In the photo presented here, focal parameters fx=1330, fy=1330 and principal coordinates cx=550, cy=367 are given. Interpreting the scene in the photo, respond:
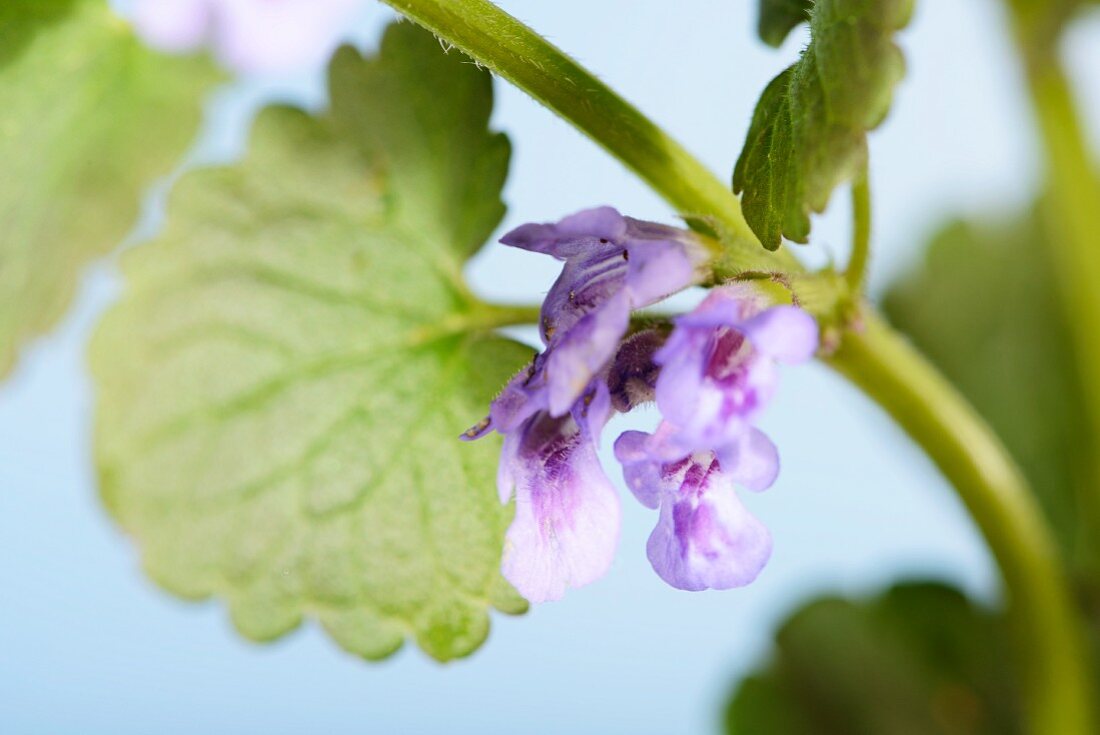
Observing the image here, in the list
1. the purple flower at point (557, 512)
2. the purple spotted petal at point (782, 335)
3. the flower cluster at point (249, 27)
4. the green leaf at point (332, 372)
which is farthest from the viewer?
the flower cluster at point (249, 27)

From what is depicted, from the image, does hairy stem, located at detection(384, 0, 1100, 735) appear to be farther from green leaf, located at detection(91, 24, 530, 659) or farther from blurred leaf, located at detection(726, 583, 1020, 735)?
blurred leaf, located at detection(726, 583, 1020, 735)

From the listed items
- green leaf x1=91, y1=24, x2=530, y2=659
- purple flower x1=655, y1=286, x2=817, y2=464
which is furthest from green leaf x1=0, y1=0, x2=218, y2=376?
purple flower x1=655, y1=286, x2=817, y2=464

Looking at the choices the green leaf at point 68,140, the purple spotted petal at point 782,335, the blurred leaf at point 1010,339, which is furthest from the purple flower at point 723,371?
the blurred leaf at point 1010,339

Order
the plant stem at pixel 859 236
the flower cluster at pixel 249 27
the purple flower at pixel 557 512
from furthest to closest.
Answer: the flower cluster at pixel 249 27, the plant stem at pixel 859 236, the purple flower at pixel 557 512

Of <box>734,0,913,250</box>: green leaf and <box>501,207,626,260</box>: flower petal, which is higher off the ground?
<box>734,0,913,250</box>: green leaf

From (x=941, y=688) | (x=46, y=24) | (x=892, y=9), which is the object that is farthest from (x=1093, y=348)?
(x=46, y=24)

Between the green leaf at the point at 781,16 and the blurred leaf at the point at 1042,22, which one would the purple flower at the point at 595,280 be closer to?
the green leaf at the point at 781,16

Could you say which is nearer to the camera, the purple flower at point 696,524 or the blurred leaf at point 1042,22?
the purple flower at point 696,524
